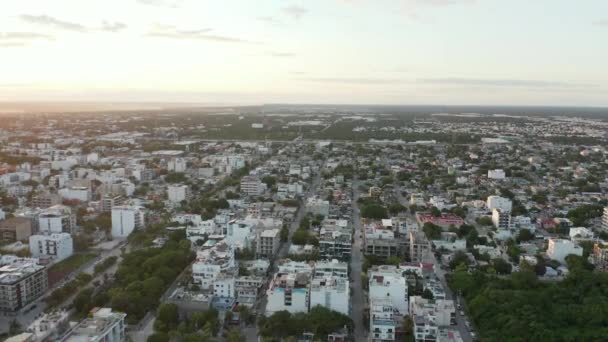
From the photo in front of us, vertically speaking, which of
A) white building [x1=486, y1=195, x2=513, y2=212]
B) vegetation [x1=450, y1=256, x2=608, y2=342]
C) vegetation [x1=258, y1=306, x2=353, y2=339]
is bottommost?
vegetation [x1=258, y1=306, x2=353, y2=339]

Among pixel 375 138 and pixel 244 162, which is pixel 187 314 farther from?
pixel 375 138

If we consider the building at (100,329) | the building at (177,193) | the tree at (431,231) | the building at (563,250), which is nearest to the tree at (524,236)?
the building at (563,250)

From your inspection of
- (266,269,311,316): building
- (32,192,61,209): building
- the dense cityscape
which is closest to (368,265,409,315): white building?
the dense cityscape

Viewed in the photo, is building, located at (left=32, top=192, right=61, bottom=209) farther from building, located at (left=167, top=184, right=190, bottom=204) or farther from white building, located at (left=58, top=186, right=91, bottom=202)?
building, located at (left=167, top=184, right=190, bottom=204)

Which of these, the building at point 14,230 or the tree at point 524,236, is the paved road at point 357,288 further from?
the building at point 14,230

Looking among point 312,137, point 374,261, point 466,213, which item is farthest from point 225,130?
point 374,261
